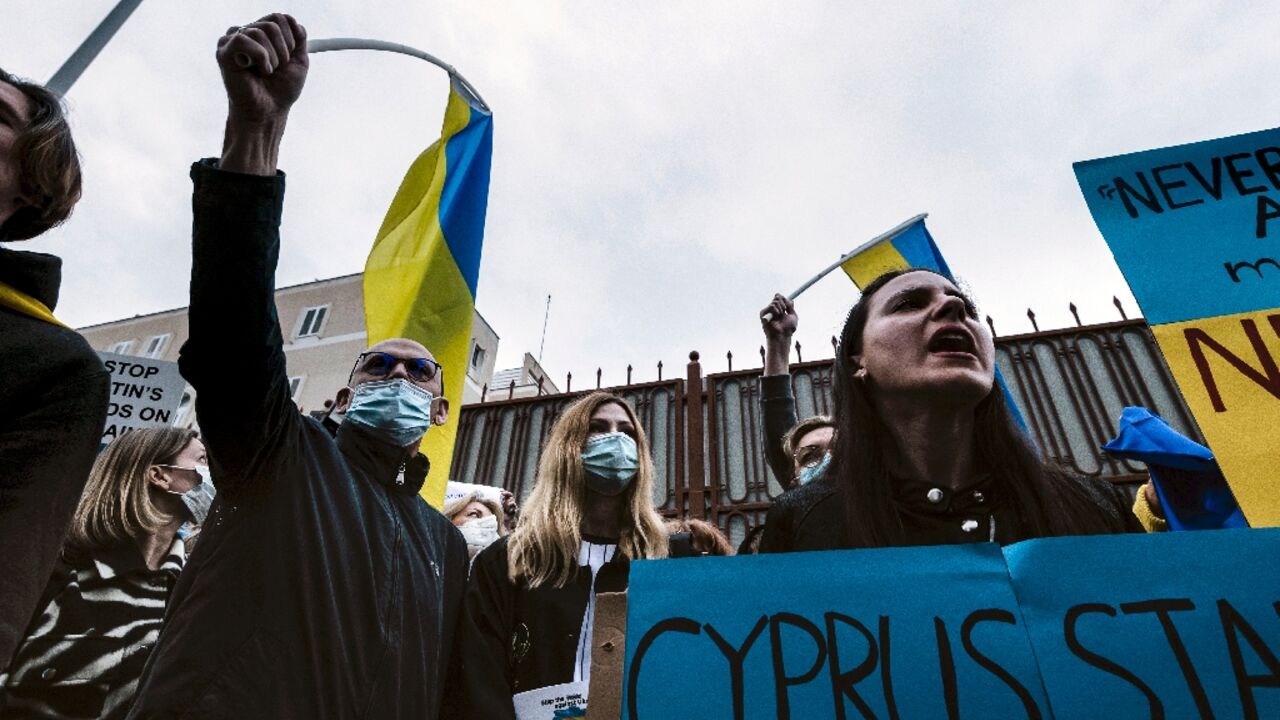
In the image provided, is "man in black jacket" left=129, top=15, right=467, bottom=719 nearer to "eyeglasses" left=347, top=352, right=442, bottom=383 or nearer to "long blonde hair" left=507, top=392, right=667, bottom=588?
"long blonde hair" left=507, top=392, right=667, bottom=588

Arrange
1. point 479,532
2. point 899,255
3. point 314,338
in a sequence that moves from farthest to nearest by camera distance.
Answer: point 314,338 → point 479,532 → point 899,255

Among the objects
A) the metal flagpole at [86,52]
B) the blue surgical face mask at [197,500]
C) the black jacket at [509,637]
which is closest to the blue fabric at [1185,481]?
the black jacket at [509,637]

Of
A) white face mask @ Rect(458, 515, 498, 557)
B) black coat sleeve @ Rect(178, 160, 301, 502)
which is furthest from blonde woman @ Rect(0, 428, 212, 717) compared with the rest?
white face mask @ Rect(458, 515, 498, 557)

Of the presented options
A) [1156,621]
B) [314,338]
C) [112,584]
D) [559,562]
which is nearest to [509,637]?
[559,562]

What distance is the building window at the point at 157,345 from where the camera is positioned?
60.4ft

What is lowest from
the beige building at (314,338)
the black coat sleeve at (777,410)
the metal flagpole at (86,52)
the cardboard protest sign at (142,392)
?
the black coat sleeve at (777,410)

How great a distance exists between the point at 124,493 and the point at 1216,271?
141 inches

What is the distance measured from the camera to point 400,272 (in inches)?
142

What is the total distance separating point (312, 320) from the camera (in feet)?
56.6

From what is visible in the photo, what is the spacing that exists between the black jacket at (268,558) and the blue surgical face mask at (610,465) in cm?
87

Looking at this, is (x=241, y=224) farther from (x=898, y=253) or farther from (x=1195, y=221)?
(x=898, y=253)

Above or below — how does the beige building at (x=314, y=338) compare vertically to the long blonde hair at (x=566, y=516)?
above

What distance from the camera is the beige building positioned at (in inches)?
636

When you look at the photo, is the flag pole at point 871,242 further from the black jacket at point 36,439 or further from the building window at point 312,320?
the building window at point 312,320
